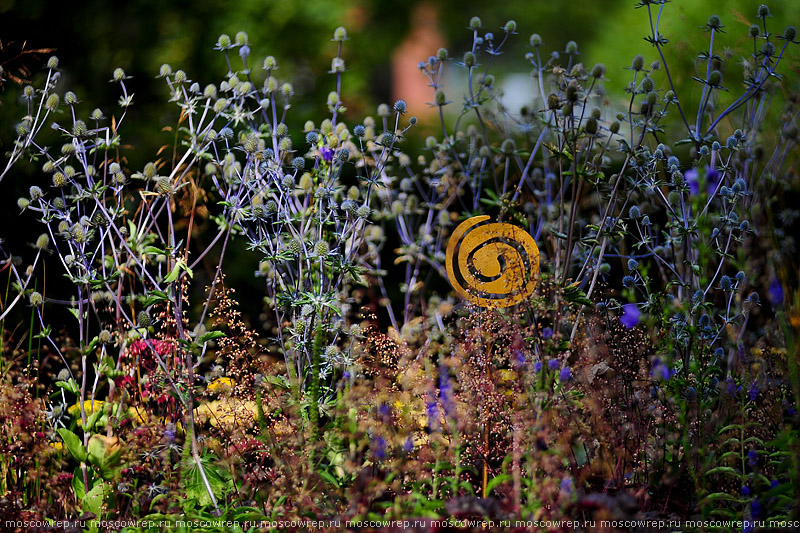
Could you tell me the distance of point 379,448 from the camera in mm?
2754

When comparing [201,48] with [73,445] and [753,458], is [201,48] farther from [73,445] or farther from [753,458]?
[753,458]

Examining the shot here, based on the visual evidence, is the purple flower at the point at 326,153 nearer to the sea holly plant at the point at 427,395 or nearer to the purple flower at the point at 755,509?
the sea holly plant at the point at 427,395

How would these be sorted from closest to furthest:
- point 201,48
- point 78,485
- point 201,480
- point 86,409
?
point 201,480, point 78,485, point 86,409, point 201,48

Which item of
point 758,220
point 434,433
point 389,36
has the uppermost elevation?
point 389,36

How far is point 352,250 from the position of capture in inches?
134

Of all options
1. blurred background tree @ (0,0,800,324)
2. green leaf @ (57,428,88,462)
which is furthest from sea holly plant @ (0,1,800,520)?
blurred background tree @ (0,0,800,324)

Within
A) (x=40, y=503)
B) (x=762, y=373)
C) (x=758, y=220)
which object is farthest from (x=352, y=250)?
(x=758, y=220)

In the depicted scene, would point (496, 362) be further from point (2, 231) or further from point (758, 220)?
point (2, 231)

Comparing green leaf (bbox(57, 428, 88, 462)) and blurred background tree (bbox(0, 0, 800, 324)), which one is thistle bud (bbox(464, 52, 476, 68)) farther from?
green leaf (bbox(57, 428, 88, 462))

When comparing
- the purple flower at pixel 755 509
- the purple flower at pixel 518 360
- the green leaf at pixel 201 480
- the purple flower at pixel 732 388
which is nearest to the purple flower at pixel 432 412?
the purple flower at pixel 518 360

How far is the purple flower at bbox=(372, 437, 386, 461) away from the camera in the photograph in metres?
2.75

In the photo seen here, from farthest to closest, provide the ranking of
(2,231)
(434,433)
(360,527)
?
(2,231) < (434,433) < (360,527)

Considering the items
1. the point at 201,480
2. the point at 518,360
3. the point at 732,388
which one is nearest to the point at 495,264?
the point at 518,360

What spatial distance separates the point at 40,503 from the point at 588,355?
6.99ft
